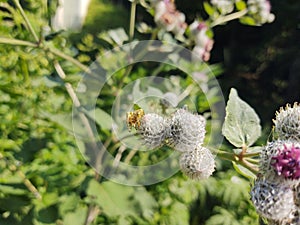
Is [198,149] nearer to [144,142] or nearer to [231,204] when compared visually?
Result: [144,142]

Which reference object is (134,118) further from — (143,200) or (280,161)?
(143,200)

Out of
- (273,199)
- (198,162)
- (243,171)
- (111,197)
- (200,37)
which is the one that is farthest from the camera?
(200,37)

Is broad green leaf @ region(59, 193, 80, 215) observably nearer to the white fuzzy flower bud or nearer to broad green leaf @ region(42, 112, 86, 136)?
broad green leaf @ region(42, 112, 86, 136)

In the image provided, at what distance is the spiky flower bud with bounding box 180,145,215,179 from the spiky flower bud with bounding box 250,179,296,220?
119 millimetres

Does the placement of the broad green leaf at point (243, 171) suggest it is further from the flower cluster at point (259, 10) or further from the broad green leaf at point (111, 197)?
the flower cluster at point (259, 10)

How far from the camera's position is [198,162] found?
0.89 m

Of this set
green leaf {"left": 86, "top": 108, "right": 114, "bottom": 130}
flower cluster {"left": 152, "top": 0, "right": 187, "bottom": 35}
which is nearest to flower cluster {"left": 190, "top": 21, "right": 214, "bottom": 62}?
flower cluster {"left": 152, "top": 0, "right": 187, "bottom": 35}

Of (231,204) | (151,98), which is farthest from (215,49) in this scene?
(151,98)

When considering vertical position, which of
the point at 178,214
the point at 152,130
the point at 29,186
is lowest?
the point at 178,214

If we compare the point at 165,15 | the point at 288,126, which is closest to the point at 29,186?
the point at 165,15

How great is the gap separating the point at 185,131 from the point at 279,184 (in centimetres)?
19

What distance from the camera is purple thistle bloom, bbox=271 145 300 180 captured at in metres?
0.76

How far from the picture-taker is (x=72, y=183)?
61.4 inches

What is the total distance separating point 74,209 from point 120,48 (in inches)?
21.9
